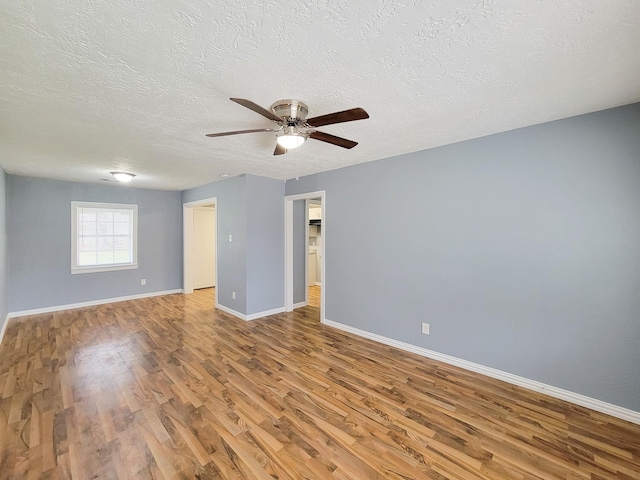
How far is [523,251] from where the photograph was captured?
2523mm

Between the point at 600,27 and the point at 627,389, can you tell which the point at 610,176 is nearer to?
the point at 600,27

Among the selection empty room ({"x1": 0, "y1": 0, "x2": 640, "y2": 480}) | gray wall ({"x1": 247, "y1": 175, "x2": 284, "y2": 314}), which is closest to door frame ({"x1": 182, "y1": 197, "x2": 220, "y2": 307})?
empty room ({"x1": 0, "y1": 0, "x2": 640, "y2": 480})

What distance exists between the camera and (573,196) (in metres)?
2.29

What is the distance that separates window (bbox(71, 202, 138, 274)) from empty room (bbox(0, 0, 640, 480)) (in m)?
1.30

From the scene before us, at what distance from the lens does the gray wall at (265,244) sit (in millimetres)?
4473

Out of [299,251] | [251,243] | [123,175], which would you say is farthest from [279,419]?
[123,175]

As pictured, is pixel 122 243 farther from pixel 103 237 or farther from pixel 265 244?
pixel 265 244

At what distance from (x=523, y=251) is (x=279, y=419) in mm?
2627

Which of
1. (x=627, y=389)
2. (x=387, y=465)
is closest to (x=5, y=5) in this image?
(x=387, y=465)

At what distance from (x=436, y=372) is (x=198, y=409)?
230cm

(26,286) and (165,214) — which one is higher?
(165,214)

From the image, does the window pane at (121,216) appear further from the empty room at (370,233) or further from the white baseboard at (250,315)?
the white baseboard at (250,315)

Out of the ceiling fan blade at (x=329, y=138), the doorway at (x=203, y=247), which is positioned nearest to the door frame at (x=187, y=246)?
the doorway at (x=203, y=247)

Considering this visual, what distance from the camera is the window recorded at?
518 cm
